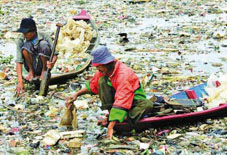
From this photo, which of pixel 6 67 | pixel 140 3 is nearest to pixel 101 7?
pixel 140 3

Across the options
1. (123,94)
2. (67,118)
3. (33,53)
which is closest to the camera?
(123,94)

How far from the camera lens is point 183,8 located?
16.9m

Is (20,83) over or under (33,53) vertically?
under

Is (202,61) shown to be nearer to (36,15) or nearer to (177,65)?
(177,65)

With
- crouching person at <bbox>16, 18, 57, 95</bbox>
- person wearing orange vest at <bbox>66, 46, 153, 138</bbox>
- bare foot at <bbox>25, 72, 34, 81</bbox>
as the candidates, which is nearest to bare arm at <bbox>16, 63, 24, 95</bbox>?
crouching person at <bbox>16, 18, 57, 95</bbox>

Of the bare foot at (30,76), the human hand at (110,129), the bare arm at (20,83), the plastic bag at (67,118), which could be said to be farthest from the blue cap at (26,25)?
the human hand at (110,129)

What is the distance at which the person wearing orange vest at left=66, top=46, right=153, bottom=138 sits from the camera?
16.5ft

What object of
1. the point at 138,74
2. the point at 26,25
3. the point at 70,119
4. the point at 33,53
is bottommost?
the point at 138,74

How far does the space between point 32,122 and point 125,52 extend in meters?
4.69

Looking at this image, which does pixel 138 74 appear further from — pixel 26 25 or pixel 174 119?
pixel 174 119

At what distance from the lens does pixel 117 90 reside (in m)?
5.10

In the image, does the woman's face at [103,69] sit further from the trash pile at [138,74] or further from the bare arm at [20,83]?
the bare arm at [20,83]

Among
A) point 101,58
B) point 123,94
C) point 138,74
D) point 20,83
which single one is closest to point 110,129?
point 123,94

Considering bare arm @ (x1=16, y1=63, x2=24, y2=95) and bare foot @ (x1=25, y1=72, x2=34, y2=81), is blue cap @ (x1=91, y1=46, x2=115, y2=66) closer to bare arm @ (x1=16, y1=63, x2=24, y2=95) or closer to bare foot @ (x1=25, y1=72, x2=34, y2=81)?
bare arm @ (x1=16, y1=63, x2=24, y2=95)
